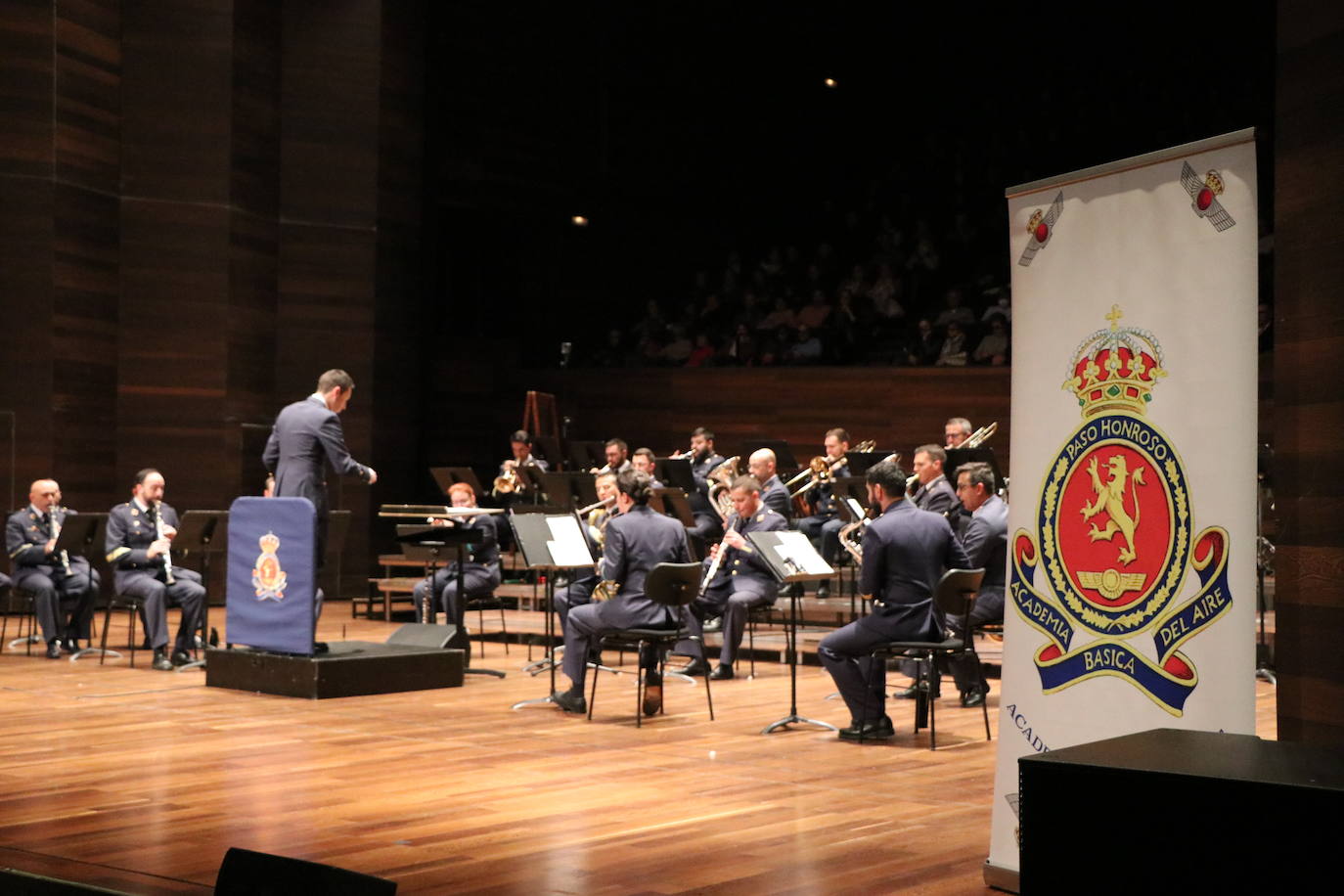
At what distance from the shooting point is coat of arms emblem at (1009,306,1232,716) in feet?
12.1

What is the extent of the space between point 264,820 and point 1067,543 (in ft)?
9.48

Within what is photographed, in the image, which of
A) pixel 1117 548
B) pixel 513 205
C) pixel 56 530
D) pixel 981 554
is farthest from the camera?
pixel 513 205

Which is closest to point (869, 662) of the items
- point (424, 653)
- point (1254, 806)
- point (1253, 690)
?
point (424, 653)

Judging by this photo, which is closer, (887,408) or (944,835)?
(944,835)

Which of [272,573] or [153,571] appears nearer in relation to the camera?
[272,573]

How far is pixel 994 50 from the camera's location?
18.1 meters

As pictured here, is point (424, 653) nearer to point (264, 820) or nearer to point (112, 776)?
point (112, 776)

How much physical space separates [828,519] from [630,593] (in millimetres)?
4630

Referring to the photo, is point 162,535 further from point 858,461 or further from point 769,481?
point 858,461

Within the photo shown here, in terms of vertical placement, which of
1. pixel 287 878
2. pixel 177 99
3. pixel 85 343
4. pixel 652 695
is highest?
pixel 177 99

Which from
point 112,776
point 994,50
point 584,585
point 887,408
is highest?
point 994,50

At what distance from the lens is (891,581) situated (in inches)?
272

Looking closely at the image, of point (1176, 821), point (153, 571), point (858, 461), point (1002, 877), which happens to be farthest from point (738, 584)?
point (1176, 821)

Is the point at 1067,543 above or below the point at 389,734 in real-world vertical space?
above
